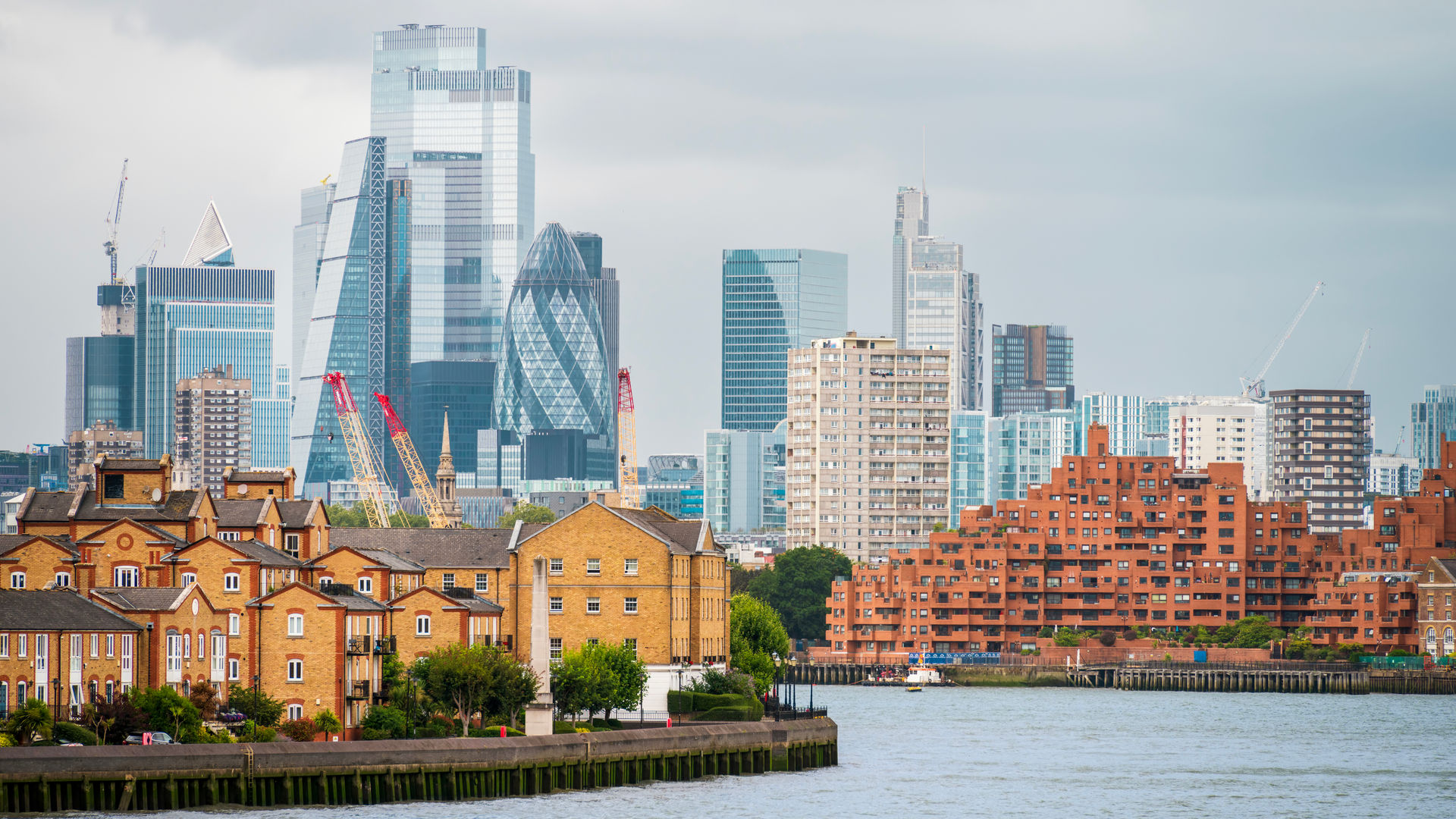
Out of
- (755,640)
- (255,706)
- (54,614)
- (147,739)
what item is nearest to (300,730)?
(255,706)

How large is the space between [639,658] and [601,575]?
17.6 feet

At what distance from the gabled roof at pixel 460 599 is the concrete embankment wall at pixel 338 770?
17.5 meters

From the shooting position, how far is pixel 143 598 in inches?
4395

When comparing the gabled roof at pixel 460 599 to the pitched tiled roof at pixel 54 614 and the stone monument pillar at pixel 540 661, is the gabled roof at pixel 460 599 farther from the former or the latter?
the pitched tiled roof at pixel 54 614

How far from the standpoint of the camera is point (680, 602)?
461ft

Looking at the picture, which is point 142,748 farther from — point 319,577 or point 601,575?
point 601,575

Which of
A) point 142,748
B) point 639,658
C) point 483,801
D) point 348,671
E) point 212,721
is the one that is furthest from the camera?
point 639,658

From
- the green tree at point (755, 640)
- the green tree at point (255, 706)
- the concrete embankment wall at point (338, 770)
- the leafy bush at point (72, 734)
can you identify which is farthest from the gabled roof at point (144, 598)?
the green tree at point (755, 640)

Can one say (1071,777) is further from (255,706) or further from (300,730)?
(255,706)

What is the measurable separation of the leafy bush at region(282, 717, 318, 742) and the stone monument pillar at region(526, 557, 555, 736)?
9510 millimetres

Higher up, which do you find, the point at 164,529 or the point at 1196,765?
the point at 164,529

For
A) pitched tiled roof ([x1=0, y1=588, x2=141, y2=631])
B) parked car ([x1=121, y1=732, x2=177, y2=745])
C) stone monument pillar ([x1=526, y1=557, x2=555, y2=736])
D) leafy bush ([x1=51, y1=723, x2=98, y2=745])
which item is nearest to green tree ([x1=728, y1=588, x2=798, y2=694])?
stone monument pillar ([x1=526, y1=557, x2=555, y2=736])

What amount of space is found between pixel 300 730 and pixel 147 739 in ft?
35.7

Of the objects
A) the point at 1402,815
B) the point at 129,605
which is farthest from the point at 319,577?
the point at 1402,815
